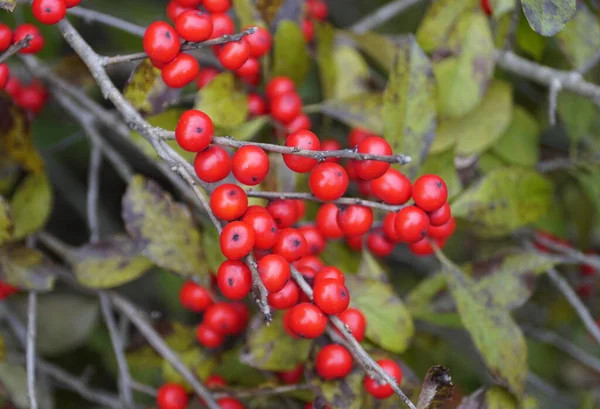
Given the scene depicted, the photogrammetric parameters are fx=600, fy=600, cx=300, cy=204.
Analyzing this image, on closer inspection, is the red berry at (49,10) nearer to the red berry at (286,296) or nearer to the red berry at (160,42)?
the red berry at (160,42)

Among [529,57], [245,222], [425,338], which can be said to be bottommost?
[425,338]

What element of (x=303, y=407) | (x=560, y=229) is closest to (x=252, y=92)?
(x=303, y=407)

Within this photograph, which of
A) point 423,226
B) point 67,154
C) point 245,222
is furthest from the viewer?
point 67,154

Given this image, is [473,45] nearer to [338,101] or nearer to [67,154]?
[338,101]

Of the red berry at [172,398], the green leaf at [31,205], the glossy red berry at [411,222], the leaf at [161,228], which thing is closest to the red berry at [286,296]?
the glossy red berry at [411,222]

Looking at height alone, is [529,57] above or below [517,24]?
below
